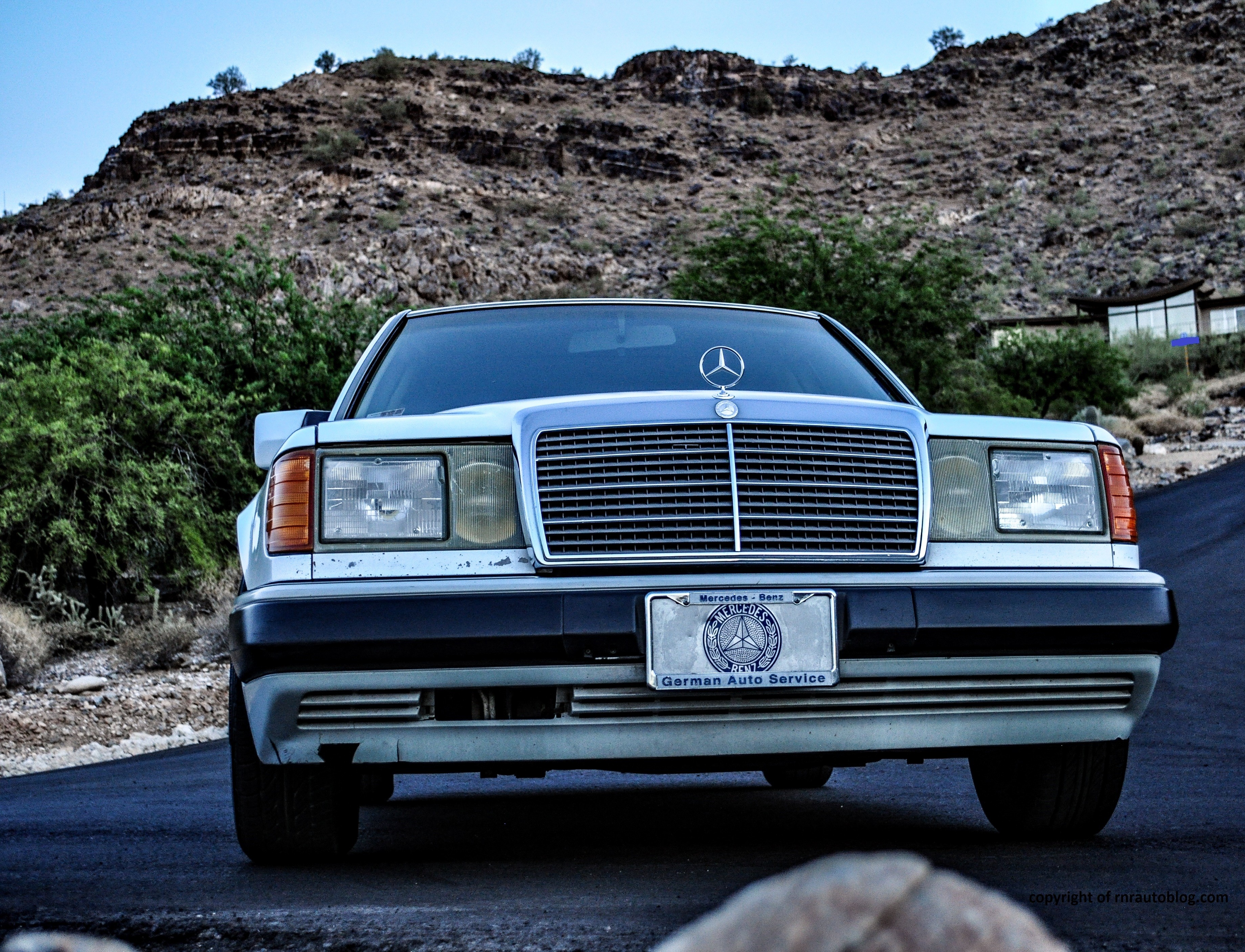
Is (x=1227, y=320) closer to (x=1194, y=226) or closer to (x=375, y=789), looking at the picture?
(x=1194, y=226)

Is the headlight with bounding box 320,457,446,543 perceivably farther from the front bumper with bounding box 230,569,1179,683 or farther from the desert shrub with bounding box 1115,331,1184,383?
the desert shrub with bounding box 1115,331,1184,383

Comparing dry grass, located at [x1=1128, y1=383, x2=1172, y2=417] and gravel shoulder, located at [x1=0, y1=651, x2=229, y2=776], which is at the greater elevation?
dry grass, located at [x1=1128, y1=383, x2=1172, y2=417]

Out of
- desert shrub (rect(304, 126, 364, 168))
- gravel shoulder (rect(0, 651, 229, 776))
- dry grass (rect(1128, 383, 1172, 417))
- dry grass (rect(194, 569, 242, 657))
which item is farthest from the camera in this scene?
desert shrub (rect(304, 126, 364, 168))

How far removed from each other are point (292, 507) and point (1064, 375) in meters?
37.6

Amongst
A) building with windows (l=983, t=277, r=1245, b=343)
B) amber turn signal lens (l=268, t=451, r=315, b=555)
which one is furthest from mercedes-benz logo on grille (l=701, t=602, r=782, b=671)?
building with windows (l=983, t=277, r=1245, b=343)

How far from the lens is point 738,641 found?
320 centimetres

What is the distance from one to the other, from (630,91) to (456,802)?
3509 inches

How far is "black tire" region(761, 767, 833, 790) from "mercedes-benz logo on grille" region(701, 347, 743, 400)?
6.11 ft

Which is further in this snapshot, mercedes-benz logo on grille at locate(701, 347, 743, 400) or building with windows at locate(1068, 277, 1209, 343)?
building with windows at locate(1068, 277, 1209, 343)

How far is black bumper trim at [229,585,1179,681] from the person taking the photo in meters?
3.16

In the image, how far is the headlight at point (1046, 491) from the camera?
3.69 metres

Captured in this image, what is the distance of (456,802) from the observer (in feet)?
17.9

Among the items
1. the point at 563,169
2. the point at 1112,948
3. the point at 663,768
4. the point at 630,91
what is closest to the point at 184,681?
the point at 663,768

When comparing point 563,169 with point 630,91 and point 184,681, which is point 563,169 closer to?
point 630,91
